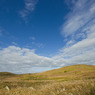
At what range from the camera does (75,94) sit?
3348 mm

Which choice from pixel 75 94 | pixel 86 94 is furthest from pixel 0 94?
pixel 86 94

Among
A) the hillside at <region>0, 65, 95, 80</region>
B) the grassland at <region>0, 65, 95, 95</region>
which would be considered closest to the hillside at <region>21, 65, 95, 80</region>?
the hillside at <region>0, 65, 95, 80</region>

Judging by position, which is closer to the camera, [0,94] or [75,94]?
[75,94]

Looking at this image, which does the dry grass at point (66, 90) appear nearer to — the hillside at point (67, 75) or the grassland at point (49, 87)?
the grassland at point (49, 87)

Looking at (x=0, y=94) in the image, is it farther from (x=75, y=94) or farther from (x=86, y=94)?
(x=86, y=94)

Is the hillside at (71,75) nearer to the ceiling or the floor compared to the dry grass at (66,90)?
nearer to the ceiling

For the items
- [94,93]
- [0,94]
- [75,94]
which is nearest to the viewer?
[94,93]

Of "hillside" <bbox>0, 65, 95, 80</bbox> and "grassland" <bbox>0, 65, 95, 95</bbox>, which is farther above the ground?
"hillside" <bbox>0, 65, 95, 80</bbox>

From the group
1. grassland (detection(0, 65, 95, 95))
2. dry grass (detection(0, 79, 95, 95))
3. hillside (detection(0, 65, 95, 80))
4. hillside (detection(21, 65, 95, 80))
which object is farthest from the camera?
hillside (detection(0, 65, 95, 80))

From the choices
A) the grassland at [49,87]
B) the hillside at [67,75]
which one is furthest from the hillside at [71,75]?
the grassland at [49,87]

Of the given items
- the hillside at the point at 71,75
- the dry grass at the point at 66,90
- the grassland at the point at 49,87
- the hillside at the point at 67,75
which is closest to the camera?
the dry grass at the point at 66,90

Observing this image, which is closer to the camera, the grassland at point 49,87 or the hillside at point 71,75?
the grassland at point 49,87

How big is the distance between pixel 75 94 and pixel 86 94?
0.42 meters

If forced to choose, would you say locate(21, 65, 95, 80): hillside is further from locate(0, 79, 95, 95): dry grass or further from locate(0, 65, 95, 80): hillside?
locate(0, 79, 95, 95): dry grass
